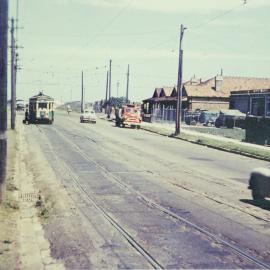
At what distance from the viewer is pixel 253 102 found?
5891 cm

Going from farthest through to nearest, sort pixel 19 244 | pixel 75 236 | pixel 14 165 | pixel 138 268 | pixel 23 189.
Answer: pixel 14 165 → pixel 23 189 → pixel 75 236 → pixel 19 244 → pixel 138 268

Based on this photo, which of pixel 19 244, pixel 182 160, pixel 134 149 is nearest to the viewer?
pixel 19 244

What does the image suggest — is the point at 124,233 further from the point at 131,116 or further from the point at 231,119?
the point at 231,119

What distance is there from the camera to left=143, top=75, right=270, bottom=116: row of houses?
57219 millimetres

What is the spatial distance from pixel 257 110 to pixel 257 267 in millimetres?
52144

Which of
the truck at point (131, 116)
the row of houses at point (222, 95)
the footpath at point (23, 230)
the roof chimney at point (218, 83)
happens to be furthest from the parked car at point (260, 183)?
the roof chimney at point (218, 83)

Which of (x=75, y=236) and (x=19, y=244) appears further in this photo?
(x=75, y=236)

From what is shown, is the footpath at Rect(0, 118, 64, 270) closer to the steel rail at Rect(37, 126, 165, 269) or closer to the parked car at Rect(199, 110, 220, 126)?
the steel rail at Rect(37, 126, 165, 269)

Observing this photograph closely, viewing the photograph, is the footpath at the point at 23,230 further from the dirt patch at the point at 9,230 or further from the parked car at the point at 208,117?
the parked car at the point at 208,117

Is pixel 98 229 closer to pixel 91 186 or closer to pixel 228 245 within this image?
pixel 228 245

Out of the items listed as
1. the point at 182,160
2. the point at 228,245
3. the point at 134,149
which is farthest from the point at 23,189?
the point at 134,149

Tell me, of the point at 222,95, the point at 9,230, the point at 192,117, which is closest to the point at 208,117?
the point at 192,117

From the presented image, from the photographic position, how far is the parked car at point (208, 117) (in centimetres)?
6381

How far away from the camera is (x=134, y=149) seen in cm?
2623
